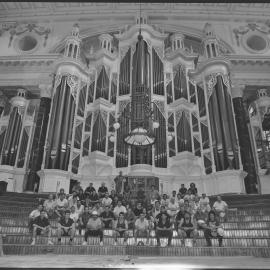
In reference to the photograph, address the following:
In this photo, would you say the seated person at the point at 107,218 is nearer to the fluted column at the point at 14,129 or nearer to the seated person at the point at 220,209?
the seated person at the point at 220,209

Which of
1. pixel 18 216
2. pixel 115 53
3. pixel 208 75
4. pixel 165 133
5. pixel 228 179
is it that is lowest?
pixel 18 216

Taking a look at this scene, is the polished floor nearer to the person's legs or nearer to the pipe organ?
the person's legs

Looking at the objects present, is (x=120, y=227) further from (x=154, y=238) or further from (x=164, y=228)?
(x=164, y=228)

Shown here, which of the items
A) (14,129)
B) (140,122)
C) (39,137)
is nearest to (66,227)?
(140,122)

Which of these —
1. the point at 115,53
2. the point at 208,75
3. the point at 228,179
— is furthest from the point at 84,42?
the point at 228,179

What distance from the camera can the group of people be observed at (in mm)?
7305

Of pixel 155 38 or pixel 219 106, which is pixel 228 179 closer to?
pixel 219 106

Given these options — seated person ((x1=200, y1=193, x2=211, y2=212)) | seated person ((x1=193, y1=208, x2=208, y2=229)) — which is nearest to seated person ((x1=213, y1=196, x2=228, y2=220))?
seated person ((x1=200, y1=193, x2=211, y2=212))

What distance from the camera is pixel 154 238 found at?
735 cm

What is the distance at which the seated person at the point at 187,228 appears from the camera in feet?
24.4

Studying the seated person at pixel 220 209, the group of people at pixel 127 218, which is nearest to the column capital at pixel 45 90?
the group of people at pixel 127 218

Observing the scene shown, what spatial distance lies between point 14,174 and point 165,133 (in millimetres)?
7021

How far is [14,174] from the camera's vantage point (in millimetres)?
13398

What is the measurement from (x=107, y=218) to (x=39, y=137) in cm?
703
